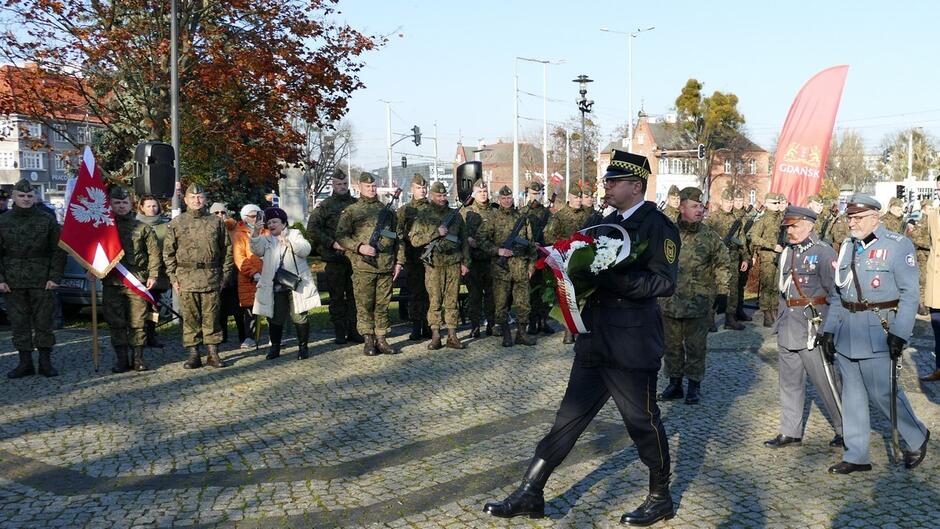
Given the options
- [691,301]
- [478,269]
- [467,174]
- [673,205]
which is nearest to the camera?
[691,301]

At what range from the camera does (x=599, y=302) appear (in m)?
5.05

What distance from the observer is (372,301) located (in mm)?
10742

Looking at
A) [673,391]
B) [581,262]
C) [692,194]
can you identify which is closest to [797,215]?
[692,194]

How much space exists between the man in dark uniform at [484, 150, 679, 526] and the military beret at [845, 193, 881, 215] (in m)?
1.90

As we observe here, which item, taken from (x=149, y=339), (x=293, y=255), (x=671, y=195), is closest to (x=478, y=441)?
(x=293, y=255)

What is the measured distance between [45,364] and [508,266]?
5607 mm

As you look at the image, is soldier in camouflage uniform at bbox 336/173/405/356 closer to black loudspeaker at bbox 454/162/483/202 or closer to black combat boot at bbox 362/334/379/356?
black combat boot at bbox 362/334/379/356

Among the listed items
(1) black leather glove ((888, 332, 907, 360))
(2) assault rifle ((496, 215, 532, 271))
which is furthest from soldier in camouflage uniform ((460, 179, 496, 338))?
(1) black leather glove ((888, 332, 907, 360))

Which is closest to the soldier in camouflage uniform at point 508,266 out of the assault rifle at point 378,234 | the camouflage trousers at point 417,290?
the camouflage trousers at point 417,290

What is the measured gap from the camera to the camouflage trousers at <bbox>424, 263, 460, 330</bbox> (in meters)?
11.1

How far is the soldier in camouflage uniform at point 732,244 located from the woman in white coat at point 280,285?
5807 mm

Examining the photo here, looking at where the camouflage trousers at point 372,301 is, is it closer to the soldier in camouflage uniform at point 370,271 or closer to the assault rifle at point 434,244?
the soldier in camouflage uniform at point 370,271

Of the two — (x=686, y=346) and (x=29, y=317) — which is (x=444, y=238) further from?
(x=29, y=317)

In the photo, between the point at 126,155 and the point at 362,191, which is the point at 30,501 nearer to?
the point at 362,191
